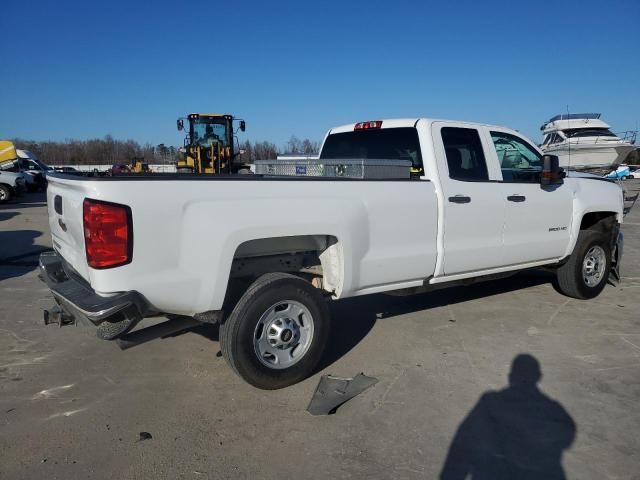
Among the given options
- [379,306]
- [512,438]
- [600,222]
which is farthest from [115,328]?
[600,222]

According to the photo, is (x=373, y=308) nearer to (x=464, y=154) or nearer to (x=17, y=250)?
(x=464, y=154)

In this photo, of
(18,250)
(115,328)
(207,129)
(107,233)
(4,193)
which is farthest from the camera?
(207,129)

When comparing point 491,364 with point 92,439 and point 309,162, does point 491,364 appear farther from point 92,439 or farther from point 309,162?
point 92,439

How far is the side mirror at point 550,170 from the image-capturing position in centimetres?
500

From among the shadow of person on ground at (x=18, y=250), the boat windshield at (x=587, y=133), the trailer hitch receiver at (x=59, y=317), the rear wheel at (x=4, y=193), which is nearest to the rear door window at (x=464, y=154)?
the trailer hitch receiver at (x=59, y=317)

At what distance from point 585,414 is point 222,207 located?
2891 millimetres

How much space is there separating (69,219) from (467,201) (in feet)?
10.9

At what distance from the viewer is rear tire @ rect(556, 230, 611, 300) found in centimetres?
593

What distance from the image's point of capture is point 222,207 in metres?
3.23

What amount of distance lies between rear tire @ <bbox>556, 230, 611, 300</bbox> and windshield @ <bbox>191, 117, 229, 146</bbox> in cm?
1787

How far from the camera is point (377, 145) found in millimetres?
5156

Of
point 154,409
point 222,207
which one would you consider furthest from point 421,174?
point 154,409

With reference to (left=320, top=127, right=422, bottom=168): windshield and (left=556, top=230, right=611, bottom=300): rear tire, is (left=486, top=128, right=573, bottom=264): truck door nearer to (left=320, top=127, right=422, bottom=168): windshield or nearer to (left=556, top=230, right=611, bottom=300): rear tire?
(left=556, top=230, right=611, bottom=300): rear tire

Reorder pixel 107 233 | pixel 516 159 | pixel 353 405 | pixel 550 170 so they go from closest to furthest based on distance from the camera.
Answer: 1. pixel 107 233
2. pixel 353 405
3. pixel 550 170
4. pixel 516 159
